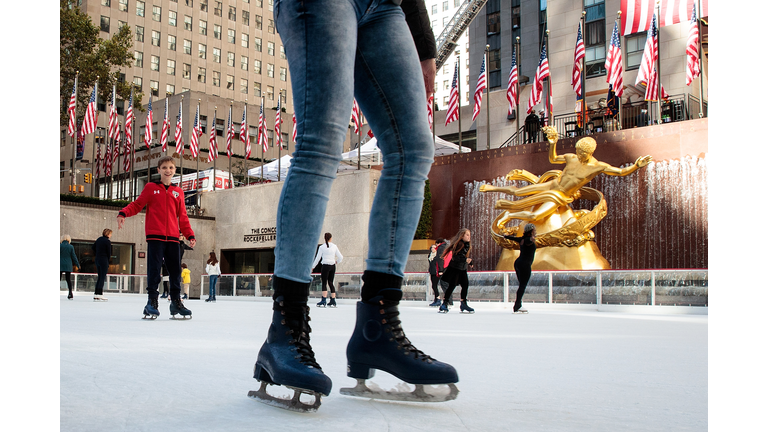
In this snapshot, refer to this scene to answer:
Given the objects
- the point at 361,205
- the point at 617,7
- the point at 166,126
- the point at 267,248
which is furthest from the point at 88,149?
the point at 617,7

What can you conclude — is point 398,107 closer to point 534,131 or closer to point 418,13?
point 418,13

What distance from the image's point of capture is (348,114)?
196 cm

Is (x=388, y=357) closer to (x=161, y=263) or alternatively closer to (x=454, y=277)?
(x=161, y=263)

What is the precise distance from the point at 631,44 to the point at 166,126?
24.0 meters

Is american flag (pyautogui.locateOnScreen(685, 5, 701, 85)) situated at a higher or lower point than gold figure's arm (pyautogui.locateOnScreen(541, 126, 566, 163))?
higher

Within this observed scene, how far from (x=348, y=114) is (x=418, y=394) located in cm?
81

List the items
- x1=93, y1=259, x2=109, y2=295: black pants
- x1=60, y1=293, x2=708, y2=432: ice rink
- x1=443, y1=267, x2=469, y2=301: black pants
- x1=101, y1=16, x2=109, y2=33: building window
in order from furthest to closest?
x1=101, y1=16, x2=109, y2=33: building window, x1=93, y1=259, x2=109, y2=295: black pants, x1=443, y1=267, x2=469, y2=301: black pants, x1=60, y1=293, x2=708, y2=432: ice rink

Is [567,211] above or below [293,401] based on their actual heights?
above

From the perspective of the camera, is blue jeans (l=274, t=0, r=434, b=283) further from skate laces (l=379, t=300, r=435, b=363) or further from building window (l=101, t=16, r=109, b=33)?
building window (l=101, t=16, r=109, b=33)

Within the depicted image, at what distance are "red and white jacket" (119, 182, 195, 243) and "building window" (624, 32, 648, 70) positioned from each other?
3280 cm

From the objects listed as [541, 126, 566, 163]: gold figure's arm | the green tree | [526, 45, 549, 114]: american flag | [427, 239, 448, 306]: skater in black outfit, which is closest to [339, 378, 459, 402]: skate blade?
[427, 239, 448, 306]: skater in black outfit

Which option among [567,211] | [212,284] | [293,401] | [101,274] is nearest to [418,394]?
[293,401]

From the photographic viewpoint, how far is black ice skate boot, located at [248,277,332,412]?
5.25 ft

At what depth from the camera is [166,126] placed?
3002 centimetres
